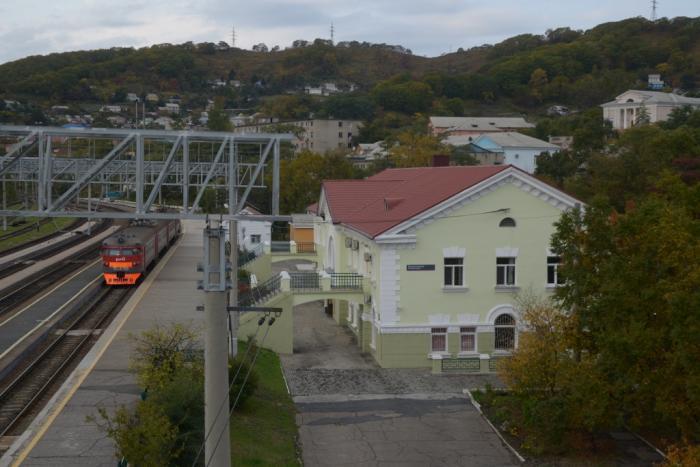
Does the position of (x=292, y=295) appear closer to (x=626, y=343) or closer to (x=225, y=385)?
(x=626, y=343)

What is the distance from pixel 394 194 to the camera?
36875 mm

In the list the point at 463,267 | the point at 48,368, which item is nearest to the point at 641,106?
the point at 463,267

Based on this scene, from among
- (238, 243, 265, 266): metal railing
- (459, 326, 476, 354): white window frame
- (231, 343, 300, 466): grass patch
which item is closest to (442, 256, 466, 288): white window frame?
(459, 326, 476, 354): white window frame

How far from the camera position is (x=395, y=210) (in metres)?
33.0

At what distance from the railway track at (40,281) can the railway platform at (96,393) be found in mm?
4418

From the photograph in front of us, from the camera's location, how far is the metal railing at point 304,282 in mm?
31953

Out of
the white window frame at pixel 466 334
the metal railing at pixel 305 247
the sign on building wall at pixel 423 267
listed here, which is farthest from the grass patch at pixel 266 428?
the metal railing at pixel 305 247

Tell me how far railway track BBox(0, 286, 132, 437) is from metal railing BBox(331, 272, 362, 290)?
8.12 meters

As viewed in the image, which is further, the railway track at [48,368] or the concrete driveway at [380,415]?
the concrete driveway at [380,415]

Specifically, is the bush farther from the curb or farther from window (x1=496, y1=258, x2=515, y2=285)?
window (x1=496, y1=258, x2=515, y2=285)

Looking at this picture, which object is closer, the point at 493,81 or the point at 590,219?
the point at 590,219

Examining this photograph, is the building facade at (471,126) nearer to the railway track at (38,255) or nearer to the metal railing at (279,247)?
the railway track at (38,255)

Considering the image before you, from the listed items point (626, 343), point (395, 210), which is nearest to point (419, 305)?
point (395, 210)

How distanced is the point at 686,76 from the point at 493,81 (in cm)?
3854
